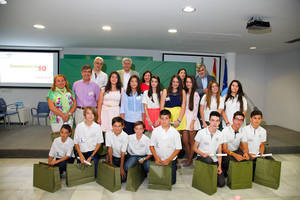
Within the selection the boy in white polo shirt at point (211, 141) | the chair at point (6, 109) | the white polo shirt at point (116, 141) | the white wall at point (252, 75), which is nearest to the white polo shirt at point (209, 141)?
the boy in white polo shirt at point (211, 141)

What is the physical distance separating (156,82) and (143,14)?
1.20 m

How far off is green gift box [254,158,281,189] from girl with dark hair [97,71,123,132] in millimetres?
2200

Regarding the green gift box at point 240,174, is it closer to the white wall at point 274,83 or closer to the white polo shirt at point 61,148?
the white polo shirt at point 61,148

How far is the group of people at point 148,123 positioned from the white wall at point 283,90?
4435 millimetres

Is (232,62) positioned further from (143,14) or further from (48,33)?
(48,33)

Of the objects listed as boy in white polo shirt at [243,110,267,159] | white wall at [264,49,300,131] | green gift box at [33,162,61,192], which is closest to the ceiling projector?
boy in white polo shirt at [243,110,267,159]

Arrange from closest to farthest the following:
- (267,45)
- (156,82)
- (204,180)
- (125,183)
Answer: (204,180) → (125,183) → (156,82) → (267,45)

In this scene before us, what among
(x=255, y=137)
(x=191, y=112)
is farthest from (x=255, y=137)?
(x=191, y=112)

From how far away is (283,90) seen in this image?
702 centimetres

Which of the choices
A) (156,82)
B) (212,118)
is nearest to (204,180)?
(212,118)

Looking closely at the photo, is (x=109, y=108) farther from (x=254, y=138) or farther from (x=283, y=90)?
(x=283, y=90)

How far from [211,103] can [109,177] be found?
200 centimetres

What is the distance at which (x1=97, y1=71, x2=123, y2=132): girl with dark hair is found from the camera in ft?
10.6

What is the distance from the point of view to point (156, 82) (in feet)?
10.6
